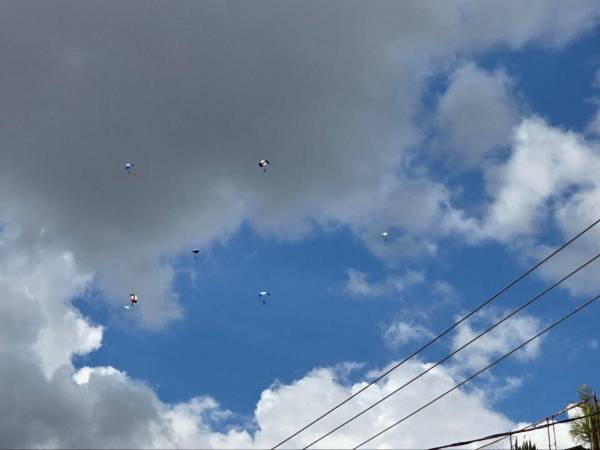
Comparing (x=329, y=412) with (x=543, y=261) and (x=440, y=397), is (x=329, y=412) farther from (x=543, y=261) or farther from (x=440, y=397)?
(x=543, y=261)

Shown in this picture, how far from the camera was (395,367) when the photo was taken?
33469mm

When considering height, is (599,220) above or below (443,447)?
above

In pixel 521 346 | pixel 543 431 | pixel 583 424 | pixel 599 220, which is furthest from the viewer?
pixel 543 431

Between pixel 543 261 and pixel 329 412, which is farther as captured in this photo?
pixel 329 412

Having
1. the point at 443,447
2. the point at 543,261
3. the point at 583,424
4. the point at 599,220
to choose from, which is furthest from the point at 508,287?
the point at 583,424

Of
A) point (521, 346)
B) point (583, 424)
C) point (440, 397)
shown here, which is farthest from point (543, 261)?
point (583, 424)

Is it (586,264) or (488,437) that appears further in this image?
(488,437)

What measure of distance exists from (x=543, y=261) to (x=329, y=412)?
1151cm

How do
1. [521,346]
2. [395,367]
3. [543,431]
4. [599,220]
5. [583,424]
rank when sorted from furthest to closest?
[543,431]
[583,424]
[395,367]
[521,346]
[599,220]

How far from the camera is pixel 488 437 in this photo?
3077 cm

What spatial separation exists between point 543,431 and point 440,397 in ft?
171

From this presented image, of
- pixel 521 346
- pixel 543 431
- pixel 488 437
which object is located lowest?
pixel 488 437

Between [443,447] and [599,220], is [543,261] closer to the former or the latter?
[599,220]

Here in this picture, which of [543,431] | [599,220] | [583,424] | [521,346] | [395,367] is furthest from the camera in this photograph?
[543,431]
